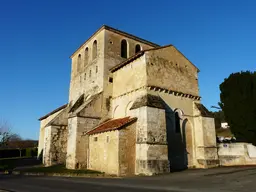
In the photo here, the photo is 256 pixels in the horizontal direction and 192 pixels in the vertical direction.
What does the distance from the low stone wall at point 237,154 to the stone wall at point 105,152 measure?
947 cm

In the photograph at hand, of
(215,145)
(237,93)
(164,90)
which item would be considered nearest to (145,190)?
(164,90)

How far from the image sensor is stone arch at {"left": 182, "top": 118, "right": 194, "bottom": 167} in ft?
58.7

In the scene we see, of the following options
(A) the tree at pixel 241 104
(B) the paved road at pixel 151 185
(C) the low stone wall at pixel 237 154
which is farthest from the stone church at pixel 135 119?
(B) the paved road at pixel 151 185

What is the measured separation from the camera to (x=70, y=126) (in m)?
19.4

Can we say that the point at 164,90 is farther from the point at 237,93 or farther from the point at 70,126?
the point at 70,126

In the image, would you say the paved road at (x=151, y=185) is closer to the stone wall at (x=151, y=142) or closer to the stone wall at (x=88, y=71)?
the stone wall at (x=151, y=142)

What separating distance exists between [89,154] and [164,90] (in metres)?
8.34

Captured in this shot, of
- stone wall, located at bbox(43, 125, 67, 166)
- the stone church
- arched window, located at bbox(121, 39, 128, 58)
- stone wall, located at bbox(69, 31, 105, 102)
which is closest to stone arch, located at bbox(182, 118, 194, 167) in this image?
the stone church

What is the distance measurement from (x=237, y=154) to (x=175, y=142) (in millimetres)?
5786

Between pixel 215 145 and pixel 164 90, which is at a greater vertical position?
pixel 164 90

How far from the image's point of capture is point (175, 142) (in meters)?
17.4

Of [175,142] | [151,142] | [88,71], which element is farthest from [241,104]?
[88,71]

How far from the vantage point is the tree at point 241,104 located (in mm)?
18172

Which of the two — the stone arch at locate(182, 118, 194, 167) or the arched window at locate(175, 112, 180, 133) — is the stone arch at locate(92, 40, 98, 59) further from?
the stone arch at locate(182, 118, 194, 167)
